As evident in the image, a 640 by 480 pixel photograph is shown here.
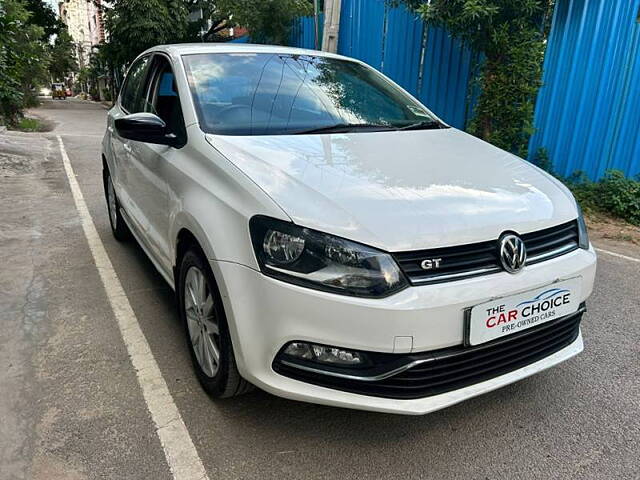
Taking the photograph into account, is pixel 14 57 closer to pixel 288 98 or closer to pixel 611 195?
pixel 288 98

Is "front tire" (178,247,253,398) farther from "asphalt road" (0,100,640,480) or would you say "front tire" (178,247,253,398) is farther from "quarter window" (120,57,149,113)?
"quarter window" (120,57,149,113)

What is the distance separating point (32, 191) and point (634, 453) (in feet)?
24.9

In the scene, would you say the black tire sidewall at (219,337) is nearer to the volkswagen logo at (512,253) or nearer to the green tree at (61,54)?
the volkswagen logo at (512,253)

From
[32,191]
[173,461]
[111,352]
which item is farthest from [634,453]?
[32,191]

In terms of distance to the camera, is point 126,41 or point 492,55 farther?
point 126,41

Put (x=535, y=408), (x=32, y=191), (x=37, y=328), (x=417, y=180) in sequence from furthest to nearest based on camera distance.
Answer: (x=32, y=191) < (x=37, y=328) < (x=535, y=408) < (x=417, y=180)

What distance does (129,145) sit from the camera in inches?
150

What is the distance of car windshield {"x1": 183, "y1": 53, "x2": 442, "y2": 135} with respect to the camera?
2.90 metres

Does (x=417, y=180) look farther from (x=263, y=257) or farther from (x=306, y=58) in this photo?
(x=306, y=58)

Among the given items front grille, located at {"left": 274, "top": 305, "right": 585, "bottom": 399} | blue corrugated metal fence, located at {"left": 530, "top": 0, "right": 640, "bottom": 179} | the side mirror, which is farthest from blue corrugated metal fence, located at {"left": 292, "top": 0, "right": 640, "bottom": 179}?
the side mirror

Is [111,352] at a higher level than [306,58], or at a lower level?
lower

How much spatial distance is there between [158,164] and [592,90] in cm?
547

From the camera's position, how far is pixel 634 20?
588 cm

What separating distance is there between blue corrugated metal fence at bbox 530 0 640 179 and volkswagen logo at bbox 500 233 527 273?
4885 mm
